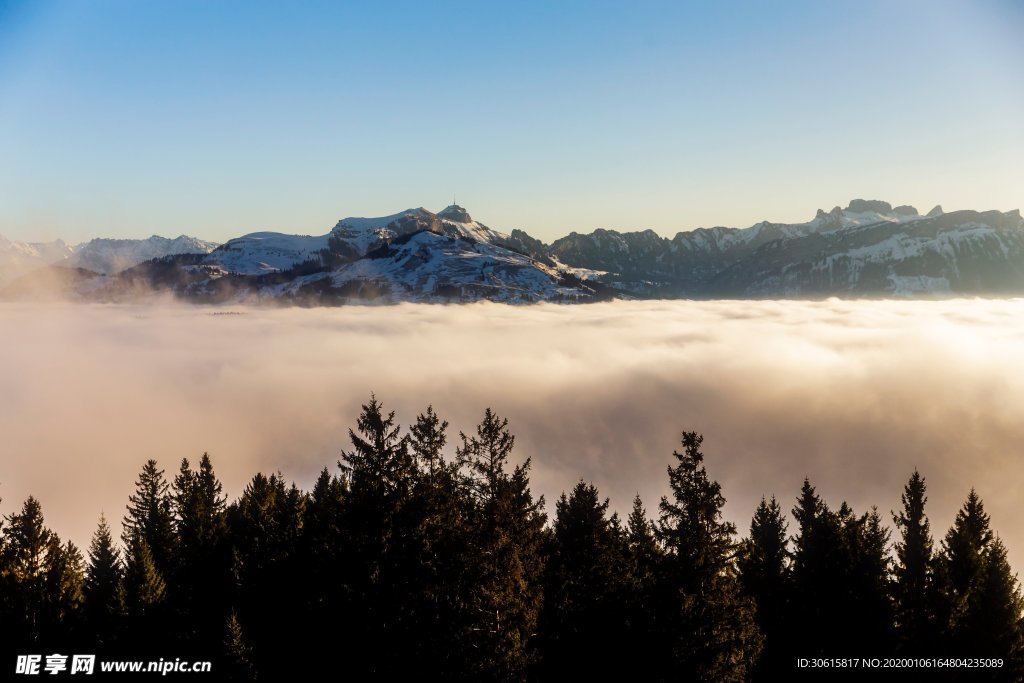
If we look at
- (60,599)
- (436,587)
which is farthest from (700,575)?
(60,599)

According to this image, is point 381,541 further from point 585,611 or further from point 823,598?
point 823,598

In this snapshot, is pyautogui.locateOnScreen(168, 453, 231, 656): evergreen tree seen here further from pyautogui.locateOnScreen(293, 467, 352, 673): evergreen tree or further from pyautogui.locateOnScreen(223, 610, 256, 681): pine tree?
pyautogui.locateOnScreen(293, 467, 352, 673): evergreen tree

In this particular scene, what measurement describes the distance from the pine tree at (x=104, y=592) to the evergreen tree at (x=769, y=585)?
127 ft

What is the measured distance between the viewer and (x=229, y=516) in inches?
2726

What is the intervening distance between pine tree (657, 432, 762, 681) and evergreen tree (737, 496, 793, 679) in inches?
248

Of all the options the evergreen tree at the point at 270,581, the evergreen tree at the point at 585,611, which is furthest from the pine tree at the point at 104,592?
the evergreen tree at the point at 585,611

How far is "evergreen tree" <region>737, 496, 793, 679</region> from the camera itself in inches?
1527

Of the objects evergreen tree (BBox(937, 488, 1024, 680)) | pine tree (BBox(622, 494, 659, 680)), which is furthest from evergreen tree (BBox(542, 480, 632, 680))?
evergreen tree (BBox(937, 488, 1024, 680))

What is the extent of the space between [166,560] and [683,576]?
47387 mm

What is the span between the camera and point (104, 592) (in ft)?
158

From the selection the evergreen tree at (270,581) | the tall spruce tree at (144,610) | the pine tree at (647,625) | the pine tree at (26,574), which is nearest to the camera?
the pine tree at (647,625)

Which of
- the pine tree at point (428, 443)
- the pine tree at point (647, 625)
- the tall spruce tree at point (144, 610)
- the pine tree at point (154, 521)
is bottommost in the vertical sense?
the pine tree at point (154, 521)

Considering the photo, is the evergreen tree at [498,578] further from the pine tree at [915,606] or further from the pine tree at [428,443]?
the pine tree at [915,606]

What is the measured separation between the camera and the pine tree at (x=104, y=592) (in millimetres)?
39875
